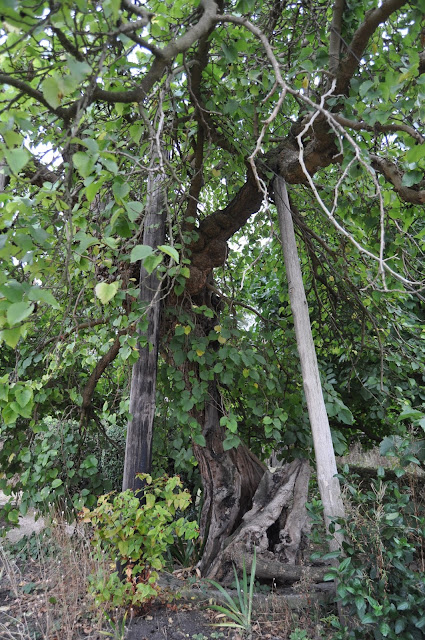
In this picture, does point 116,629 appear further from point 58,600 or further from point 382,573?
point 382,573

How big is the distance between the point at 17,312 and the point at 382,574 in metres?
1.97

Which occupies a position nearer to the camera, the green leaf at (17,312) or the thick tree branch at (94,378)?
the green leaf at (17,312)

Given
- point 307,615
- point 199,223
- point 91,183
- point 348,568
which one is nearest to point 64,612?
point 307,615

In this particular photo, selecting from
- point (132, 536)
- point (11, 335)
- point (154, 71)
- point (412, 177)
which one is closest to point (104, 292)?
point (11, 335)

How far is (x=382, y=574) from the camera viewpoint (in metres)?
2.16

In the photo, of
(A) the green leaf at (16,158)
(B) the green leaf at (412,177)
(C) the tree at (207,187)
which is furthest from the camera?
(B) the green leaf at (412,177)

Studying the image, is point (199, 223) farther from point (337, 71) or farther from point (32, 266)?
point (32, 266)

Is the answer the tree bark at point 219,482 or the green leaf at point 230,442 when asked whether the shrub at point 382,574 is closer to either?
the green leaf at point 230,442

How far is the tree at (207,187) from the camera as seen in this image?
5.66ft

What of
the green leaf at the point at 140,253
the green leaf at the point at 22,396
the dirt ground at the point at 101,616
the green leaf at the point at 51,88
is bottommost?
the dirt ground at the point at 101,616

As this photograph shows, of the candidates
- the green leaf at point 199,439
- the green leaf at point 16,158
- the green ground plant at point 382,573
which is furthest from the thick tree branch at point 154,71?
the green leaf at point 199,439

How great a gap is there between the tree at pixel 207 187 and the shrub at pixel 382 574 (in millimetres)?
851

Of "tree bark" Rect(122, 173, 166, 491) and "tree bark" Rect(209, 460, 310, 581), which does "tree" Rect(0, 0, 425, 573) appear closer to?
"tree bark" Rect(122, 173, 166, 491)

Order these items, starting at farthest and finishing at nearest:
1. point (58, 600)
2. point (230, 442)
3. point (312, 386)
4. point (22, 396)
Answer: point (230, 442), point (58, 600), point (312, 386), point (22, 396)
